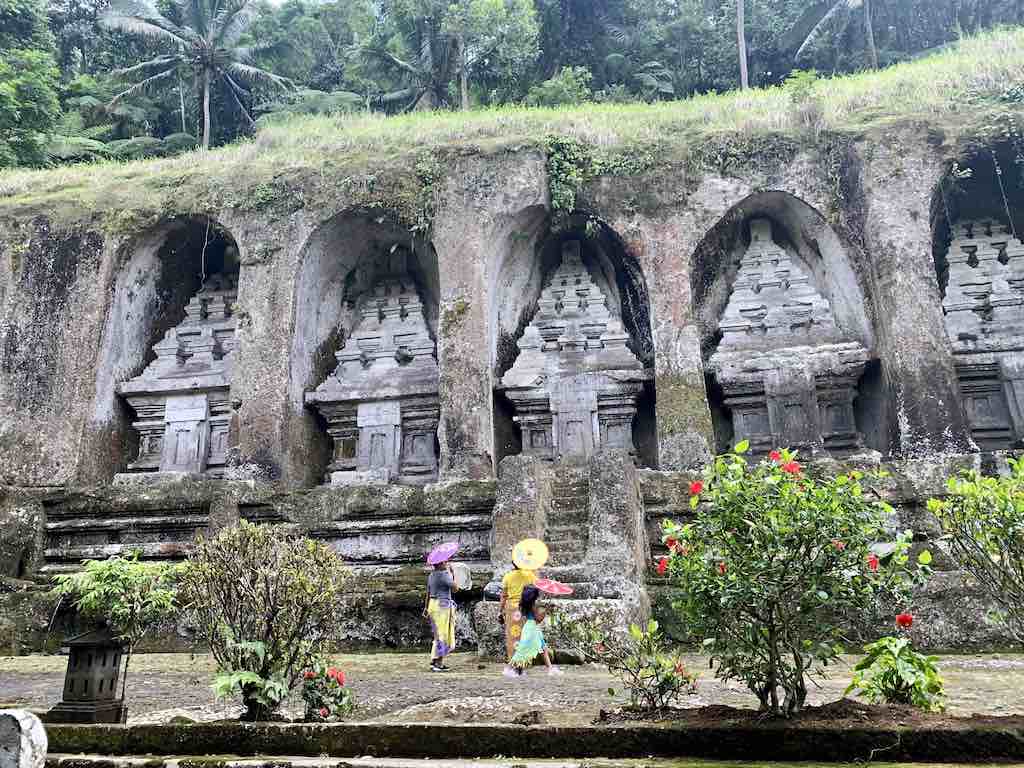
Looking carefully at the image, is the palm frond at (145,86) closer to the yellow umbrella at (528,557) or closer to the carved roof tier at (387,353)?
the carved roof tier at (387,353)

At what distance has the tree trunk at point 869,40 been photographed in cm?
2353

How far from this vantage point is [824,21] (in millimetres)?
24406

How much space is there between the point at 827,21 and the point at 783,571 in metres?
25.7

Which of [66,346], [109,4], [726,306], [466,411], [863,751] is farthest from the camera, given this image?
[109,4]

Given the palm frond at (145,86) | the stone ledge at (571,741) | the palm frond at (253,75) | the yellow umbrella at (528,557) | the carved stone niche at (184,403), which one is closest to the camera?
the stone ledge at (571,741)

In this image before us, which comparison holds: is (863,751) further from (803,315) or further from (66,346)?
(66,346)

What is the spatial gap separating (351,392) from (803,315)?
7542 mm

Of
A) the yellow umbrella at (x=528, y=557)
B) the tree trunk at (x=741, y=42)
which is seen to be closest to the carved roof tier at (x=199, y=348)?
the yellow umbrella at (x=528, y=557)

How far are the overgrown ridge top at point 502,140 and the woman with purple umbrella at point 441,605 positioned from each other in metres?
7.51

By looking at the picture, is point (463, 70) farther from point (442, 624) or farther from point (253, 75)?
point (442, 624)

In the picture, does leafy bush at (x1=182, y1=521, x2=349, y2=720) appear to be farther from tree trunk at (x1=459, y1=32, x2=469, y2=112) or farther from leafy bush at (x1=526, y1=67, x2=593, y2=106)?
tree trunk at (x1=459, y1=32, x2=469, y2=112)

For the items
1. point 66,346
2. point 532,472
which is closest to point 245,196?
point 66,346

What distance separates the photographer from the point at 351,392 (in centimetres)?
1384

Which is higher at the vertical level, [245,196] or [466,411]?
[245,196]
